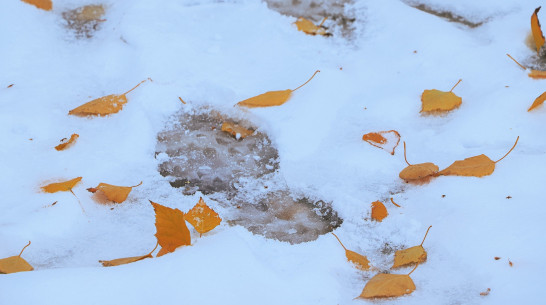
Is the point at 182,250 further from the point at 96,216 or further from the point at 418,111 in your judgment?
the point at 418,111

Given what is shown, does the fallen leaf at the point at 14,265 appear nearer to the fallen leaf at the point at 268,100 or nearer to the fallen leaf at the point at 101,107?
the fallen leaf at the point at 101,107

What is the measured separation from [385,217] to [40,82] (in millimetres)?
1371

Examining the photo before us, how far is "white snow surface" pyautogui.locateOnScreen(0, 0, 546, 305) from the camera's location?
1.18 m

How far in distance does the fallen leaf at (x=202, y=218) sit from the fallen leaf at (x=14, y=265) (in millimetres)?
426

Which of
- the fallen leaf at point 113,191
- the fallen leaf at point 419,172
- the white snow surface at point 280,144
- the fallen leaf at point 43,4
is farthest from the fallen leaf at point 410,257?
the fallen leaf at point 43,4

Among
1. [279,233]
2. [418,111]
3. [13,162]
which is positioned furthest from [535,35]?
[13,162]

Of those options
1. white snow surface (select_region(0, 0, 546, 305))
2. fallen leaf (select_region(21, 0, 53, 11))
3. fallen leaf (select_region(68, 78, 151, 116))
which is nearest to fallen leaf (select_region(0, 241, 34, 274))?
white snow surface (select_region(0, 0, 546, 305))

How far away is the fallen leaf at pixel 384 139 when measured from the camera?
1619 millimetres

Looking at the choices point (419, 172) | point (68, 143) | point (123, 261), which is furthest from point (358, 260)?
point (68, 143)

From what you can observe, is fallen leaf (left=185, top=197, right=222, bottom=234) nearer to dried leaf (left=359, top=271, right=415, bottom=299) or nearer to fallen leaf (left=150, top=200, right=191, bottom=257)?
fallen leaf (left=150, top=200, right=191, bottom=257)

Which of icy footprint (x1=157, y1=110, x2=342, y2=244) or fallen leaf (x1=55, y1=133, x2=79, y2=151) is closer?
icy footprint (x1=157, y1=110, x2=342, y2=244)

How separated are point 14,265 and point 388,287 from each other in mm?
951

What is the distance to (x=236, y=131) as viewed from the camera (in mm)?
1748

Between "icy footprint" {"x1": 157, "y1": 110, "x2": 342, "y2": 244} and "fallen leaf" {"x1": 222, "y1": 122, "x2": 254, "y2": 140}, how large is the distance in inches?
0.5
